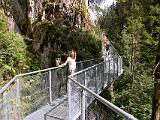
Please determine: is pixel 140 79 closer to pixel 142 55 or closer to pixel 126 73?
pixel 126 73

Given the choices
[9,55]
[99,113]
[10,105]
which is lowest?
[99,113]

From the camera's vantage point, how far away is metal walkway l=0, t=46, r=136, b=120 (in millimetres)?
5787

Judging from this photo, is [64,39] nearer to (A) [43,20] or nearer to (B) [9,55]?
(A) [43,20]

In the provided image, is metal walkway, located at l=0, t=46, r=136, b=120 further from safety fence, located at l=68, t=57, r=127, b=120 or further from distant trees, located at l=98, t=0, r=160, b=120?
distant trees, located at l=98, t=0, r=160, b=120

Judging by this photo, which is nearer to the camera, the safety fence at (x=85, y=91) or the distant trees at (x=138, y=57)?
the safety fence at (x=85, y=91)

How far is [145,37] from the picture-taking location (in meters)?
32.1

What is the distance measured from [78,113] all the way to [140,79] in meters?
20.0

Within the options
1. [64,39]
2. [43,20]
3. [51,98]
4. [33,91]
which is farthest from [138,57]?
[33,91]

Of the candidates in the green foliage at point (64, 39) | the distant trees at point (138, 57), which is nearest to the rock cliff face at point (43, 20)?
the green foliage at point (64, 39)

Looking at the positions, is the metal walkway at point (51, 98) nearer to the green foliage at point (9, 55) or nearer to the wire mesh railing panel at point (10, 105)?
the wire mesh railing panel at point (10, 105)

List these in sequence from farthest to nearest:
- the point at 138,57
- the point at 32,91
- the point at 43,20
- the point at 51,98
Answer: the point at 138,57, the point at 43,20, the point at 51,98, the point at 32,91

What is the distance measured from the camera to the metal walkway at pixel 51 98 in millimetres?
5787

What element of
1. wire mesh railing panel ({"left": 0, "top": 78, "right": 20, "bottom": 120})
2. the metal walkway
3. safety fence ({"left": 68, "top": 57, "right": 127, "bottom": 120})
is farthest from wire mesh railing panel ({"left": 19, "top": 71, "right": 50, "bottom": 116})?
safety fence ({"left": 68, "top": 57, "right": 127, "bottom": 120})

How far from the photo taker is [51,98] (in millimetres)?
10172
